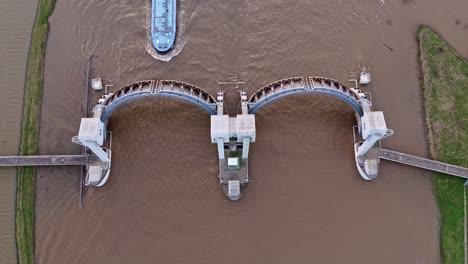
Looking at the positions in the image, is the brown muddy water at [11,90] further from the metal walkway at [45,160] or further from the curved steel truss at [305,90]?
the curved steel truss at [305,90]

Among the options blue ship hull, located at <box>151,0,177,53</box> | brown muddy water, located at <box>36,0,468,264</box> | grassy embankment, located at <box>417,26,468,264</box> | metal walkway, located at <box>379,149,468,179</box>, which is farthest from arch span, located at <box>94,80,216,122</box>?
grassy embankment, located at <box>417,26,468,264</box>

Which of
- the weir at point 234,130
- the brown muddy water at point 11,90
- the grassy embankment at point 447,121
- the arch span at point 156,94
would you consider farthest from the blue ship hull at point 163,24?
the grassy embankment at point 447,121

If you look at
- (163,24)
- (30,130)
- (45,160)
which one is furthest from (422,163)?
(30,130)

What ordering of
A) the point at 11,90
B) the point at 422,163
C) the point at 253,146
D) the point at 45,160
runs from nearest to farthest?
the point at 422,163 → the point at 45,160 → the point at 253,146 → the point at 11,90

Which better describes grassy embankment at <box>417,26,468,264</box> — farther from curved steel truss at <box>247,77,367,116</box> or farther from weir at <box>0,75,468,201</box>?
curved steel truss at <box>247,77,367,116</box>

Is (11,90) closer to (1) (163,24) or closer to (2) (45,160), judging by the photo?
(2) (45,160)

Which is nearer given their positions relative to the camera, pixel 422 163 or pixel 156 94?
pixel 156 94

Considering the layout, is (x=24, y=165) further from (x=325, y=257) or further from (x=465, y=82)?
(x=465, y=82)
